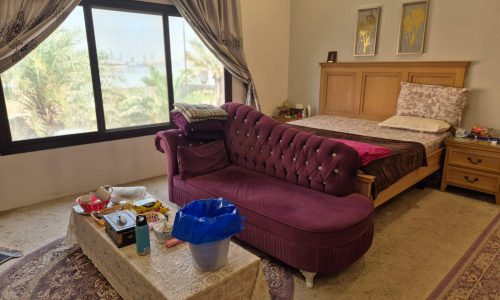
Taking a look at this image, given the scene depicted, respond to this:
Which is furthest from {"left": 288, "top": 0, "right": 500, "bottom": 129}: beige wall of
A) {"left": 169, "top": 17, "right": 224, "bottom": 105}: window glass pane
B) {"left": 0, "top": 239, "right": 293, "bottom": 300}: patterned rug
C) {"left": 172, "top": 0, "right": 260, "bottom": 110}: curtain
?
{"left": 0, "top": 239, "right": 293, "bottom": 300}: patterned rug

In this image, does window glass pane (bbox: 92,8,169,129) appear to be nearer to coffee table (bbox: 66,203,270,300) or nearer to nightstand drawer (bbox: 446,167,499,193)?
coffee table (bbox: 66,203,270,300)

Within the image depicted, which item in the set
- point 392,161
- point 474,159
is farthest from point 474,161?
point 392,161

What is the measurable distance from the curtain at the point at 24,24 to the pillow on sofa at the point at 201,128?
133 cm

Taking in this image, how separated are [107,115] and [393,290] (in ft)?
10.4

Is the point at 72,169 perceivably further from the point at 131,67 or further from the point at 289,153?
the point at 289,153

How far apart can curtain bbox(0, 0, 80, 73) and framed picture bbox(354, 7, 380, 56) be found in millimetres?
3399

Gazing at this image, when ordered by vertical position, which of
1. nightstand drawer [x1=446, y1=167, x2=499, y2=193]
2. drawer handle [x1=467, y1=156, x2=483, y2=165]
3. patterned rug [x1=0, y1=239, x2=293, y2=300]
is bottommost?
patterned rug [x1=0, y1=239, x2=293, y2=300]

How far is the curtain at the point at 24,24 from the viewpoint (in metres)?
2.62

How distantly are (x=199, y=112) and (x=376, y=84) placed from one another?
2567mm

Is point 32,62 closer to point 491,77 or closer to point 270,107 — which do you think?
point 270,107

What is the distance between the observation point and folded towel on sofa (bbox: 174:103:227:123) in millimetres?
2723

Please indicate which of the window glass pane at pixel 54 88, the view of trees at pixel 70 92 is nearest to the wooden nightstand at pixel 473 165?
the view of trees at pixel 70 92

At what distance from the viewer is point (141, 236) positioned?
5.10 ft

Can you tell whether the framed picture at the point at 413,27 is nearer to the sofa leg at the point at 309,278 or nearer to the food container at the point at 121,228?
the sofa leg at the point at 309,278
